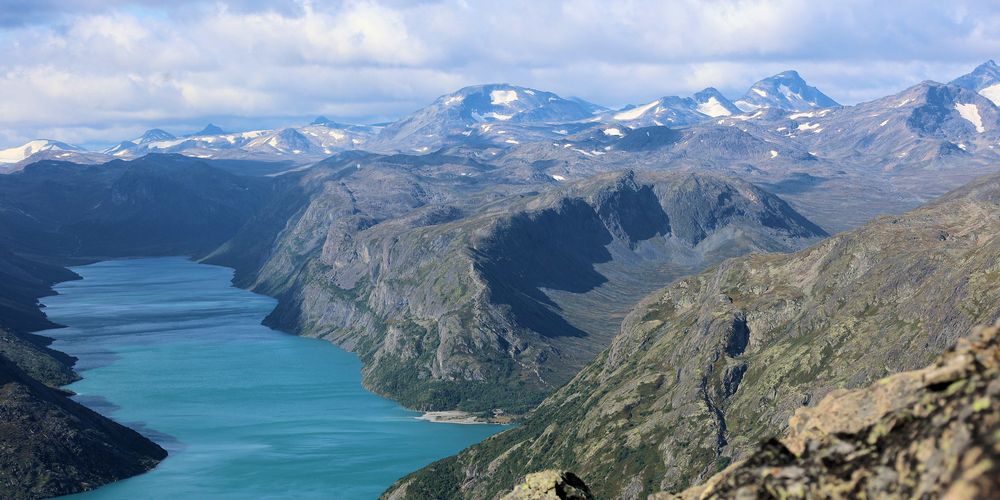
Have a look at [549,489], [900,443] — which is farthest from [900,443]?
[549,489]

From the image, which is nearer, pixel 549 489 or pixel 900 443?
pixel 900 443

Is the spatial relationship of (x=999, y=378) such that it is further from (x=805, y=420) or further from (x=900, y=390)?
(x=805, y=420)

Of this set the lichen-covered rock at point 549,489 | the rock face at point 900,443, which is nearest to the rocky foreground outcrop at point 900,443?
the rock face at point 900,443

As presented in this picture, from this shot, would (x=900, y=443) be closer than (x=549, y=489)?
Yes

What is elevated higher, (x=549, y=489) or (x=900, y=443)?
(x=900, y=443)

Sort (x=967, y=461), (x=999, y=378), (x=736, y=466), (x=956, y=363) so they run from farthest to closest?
(x=736, y=466) < (x=956, y=363) < (x=999, y=378) < (x=967, y=461)

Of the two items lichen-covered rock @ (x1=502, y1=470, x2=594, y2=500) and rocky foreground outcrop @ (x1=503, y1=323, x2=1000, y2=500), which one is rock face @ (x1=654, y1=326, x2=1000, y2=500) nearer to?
rocky foreground outcrop @ (x1=503, y1=323, x2=1000, y2=500)

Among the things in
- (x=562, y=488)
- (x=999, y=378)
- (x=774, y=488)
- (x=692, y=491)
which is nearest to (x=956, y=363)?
(x=999, y=378)

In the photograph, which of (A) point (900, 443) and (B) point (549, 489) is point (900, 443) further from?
(B) point (549, 489)
